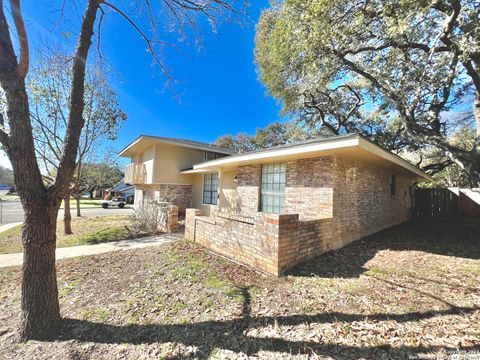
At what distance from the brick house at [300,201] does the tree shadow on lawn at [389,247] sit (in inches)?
9.7

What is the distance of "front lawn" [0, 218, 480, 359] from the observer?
2.43m

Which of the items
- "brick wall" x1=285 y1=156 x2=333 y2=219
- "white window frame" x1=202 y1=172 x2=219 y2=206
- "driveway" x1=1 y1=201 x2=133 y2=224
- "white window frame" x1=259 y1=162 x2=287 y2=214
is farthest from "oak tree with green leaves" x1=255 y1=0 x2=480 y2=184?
"driveway" x1=1 y1=201 x2=133 y2=224

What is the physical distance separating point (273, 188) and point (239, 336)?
5529 millimetres

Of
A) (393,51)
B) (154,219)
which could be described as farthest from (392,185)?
(154,219)

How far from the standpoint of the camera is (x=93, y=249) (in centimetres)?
669

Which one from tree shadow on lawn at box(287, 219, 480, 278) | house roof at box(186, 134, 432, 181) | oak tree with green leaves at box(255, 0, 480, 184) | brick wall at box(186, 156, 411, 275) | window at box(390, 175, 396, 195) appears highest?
oak tree with green leaves at box(255, 0, 480, 184)

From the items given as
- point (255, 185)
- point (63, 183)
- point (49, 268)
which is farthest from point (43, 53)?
A: point (255, 185)

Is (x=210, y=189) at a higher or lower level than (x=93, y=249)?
higher

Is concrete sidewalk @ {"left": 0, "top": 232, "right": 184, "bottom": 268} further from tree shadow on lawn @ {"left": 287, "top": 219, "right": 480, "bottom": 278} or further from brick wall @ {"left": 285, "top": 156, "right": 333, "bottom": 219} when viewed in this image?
tree shadow on lawn @ {"left": 287, "top": 219, "right": 480, "bottom": 278}

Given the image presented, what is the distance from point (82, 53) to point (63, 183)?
180 cm

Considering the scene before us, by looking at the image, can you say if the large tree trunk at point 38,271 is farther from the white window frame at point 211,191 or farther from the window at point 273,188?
the white window frame at point 211,191

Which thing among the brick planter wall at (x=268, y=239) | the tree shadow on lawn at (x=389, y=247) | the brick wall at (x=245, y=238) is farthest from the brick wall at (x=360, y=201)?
the brick wall at (x=245, y=238)

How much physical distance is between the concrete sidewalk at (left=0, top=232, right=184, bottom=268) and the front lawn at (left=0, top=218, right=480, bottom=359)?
89cm

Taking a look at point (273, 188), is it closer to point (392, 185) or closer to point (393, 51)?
point (392, 185)
